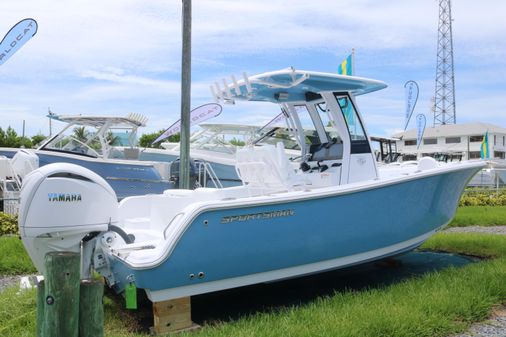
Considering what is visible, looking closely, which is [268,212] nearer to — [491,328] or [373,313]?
[373,313]

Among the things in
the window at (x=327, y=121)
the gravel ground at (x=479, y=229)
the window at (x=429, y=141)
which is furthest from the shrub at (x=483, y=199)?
the window at (x=429, y=141)

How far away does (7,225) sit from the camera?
32.6 ft

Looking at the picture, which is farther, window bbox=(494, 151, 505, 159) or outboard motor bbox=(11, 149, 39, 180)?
window bbox=(494, 151, 505, 159)

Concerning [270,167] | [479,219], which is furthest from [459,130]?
[270,167]

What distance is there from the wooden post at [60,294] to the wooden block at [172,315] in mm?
1503

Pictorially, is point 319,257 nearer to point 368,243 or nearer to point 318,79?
point 368,243

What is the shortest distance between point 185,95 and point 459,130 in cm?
5166

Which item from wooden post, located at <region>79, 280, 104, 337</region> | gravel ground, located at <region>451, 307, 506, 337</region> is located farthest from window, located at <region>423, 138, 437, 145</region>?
wooden post, located at <region>79, 280, 104, 337</region>

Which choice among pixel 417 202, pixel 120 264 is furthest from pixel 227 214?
pixel 417 202

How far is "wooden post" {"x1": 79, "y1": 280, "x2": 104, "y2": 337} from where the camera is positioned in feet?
10.3

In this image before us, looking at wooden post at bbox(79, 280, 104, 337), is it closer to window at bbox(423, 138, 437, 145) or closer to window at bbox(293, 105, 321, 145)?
window at bbox(293, 105, 321, 145)

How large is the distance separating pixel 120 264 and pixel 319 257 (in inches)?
77.5

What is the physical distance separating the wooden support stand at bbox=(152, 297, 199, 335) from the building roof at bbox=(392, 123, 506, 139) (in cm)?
5016

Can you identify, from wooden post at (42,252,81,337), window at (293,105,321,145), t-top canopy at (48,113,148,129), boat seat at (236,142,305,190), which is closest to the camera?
wooden post at (42,252,81,337)
